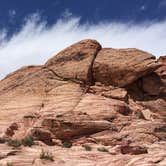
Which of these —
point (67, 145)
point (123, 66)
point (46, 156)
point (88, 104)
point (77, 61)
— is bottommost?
point (67, 145)

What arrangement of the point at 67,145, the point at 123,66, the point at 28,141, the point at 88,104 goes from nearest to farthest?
the point at 28,141, the point at 67,145, the point at 88,104, the point at 123,66

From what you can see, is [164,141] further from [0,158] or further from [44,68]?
[44,68]

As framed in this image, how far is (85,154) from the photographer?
2689cm

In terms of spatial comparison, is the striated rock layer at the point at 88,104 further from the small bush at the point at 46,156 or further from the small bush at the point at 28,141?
the small bush at the point at 28,141

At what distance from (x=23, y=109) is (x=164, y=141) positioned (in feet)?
45.6

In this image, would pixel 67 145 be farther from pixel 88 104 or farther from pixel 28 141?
pixel 88 104

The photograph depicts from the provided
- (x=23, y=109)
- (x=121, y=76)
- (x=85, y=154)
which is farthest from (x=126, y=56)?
(x=85, y=154)

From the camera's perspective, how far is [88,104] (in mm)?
40375

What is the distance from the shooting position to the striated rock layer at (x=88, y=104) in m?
31.8

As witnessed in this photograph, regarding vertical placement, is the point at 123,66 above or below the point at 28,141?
above

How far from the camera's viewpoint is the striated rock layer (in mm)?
31812

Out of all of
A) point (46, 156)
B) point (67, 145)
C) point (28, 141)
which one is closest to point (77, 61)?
point (67, 145)

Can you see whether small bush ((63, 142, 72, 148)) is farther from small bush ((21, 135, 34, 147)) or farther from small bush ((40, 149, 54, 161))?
small bush ((40, 149, 54, 161))

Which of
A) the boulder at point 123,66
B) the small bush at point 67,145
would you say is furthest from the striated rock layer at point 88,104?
the small bush at point 67,145
